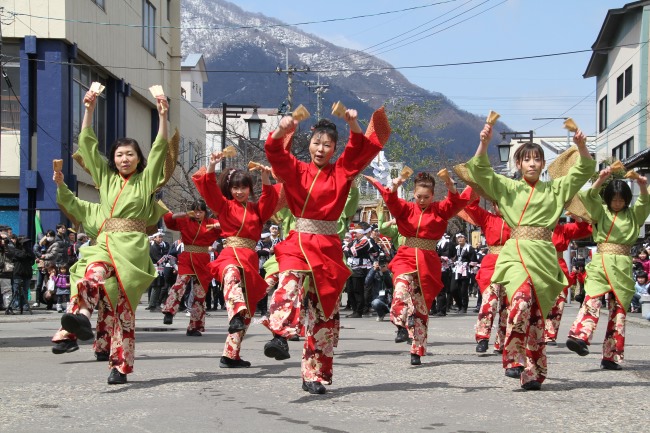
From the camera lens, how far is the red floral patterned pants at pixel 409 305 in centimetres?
1053

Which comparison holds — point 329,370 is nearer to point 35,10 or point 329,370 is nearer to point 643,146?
point 35,10

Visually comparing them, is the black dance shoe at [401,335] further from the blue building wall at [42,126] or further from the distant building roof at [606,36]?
the distant building roof at [606,36]

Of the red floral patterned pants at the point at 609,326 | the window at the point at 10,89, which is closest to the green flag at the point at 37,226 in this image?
the window at the point at 10,89

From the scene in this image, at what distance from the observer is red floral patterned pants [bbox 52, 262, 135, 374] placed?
7.86m

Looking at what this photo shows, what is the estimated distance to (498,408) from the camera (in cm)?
702

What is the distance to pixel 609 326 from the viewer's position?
1004 centimetres

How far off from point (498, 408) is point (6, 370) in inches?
175

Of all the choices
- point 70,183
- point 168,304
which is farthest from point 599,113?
point 168,304

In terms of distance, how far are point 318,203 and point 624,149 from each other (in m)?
34.7

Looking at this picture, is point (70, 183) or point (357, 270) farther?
point (70, 183)

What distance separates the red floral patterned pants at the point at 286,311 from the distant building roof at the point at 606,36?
88.9ft

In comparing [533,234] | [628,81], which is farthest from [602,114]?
[533,234]

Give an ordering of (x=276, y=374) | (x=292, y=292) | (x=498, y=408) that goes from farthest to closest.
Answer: (x=276, y=374)
(x=292, y=292)
(x=498, y=408)

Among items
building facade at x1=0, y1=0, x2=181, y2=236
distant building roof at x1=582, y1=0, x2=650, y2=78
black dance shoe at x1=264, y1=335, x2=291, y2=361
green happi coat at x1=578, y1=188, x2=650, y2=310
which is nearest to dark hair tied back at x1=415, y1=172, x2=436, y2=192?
green happi coat at x1=578, y1=188, x2=650, y2=310
